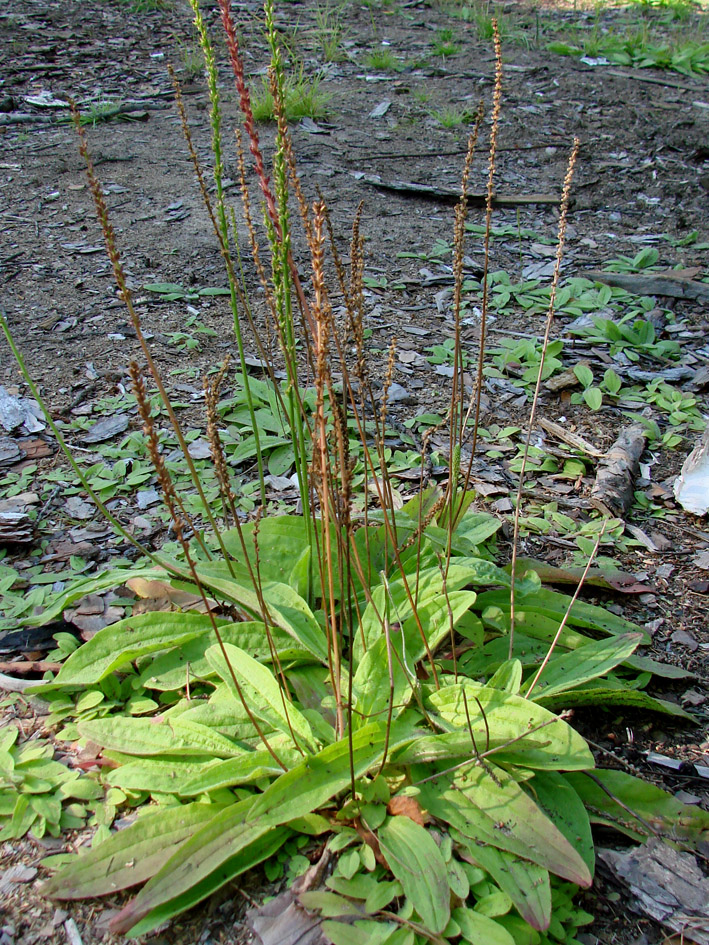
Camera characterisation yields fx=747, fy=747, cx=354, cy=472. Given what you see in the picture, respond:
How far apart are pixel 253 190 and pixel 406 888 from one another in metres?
4.68

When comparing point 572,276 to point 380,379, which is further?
point 572,276

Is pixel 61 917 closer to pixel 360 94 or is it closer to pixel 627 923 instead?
pixel 627 923

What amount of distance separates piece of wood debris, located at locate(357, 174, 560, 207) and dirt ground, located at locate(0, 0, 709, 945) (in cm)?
5

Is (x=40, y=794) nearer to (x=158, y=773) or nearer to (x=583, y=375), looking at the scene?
(x=158, y=773)

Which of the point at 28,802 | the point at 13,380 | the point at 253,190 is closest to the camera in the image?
the point at 28,802

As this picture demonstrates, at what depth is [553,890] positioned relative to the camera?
1.58 metres

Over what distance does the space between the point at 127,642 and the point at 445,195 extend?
4269mm

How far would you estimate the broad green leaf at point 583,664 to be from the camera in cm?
Answer: 188

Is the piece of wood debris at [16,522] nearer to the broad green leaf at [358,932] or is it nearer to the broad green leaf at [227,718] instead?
the broad green leaf at [227,718]

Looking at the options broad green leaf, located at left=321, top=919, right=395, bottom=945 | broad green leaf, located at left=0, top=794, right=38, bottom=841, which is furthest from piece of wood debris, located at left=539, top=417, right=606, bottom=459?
broad green leaf, located at left=0, top=794, right=38, bottom=841

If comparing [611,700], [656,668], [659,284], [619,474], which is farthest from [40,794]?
[659,284]

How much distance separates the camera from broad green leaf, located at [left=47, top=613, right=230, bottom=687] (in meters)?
1.97

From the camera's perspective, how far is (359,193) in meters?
5.25

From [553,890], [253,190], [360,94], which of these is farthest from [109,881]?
[360,94]
